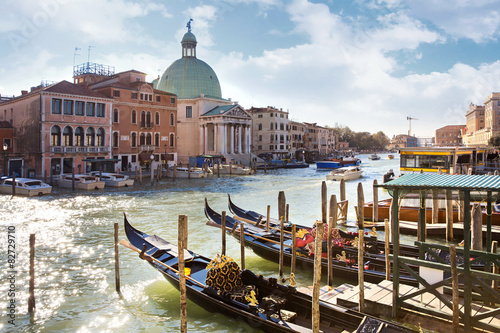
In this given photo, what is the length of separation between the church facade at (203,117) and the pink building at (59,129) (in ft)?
59.0

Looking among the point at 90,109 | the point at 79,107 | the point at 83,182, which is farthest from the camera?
the point at 90,109

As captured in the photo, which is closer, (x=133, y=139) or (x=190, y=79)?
(x=133, y=139)

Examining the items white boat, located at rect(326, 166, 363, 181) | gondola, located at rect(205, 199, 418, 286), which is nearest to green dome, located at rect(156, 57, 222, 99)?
white boat, located at rect(326, 166, 363, 181)

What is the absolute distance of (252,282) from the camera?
689 cm

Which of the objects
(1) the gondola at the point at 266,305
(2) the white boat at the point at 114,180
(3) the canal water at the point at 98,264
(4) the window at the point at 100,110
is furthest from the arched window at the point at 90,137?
(1) the gondola at the point at 266,305

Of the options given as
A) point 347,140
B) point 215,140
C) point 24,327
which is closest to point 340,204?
point 24,327

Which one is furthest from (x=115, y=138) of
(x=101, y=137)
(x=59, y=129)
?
(x=59, y=129)

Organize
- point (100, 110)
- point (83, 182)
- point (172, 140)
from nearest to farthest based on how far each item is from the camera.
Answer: point (83, 182) → point (100, 110) → point (172, 140)

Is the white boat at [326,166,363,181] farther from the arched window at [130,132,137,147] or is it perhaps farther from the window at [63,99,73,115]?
the window at [63,99,73,115]

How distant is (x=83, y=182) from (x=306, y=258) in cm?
1918

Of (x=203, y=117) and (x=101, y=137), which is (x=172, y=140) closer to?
(x=101, y=137)

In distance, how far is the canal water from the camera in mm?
6973

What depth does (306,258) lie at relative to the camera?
9.02 metres

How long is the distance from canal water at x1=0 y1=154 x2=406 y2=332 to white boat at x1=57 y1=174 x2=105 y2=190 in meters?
2.93
